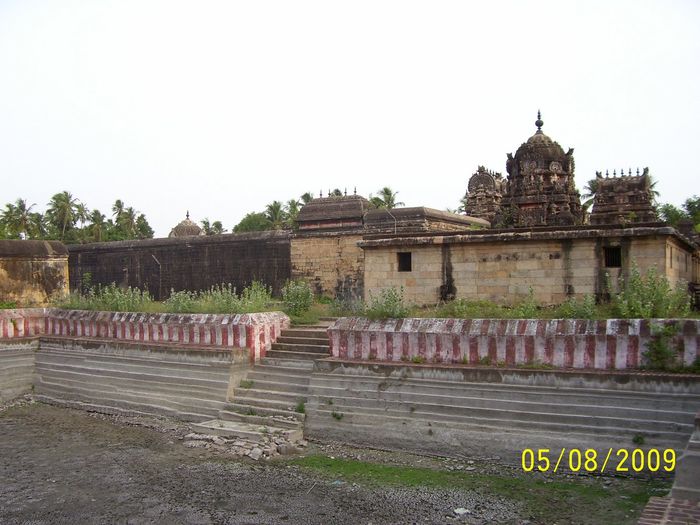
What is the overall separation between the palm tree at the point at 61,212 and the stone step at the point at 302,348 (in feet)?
134

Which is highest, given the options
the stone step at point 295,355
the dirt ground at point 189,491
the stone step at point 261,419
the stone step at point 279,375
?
the stone step at point 295,355

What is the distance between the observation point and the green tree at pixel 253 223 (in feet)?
163

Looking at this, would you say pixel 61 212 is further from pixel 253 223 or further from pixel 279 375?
pixel 279 375

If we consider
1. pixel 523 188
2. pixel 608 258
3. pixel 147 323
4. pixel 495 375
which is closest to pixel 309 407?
pixel 495 375

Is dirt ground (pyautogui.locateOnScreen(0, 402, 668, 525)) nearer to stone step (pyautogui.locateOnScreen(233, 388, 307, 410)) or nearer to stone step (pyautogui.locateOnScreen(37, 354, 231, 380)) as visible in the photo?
stone step (pyautogui.locateOnScreen(233, 388, 307, 410))

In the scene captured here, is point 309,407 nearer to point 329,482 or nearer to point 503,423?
point 329,482

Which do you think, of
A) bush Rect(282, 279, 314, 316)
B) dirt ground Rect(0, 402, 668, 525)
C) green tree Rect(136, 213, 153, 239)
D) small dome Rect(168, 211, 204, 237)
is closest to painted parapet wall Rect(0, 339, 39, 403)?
dirt ground Rect(0, 402, 668, 525)

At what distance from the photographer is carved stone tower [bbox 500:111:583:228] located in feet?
60.0

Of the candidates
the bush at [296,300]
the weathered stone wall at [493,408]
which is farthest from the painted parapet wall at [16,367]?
the weathered stone wall at [493,408]

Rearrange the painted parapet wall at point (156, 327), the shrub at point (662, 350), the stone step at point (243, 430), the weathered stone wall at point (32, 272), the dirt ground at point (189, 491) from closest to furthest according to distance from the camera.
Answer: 1. the dirt ground at point (189, 491)
2. the shrub at point (662, 350)
3. the stone step at point (243, 430)
4. the painted parapet wall at point (156, 327)
5. the weathered stone wall at point (32, 272)

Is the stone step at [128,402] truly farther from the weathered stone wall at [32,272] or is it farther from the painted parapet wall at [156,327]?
the weathered stone wall at [32,272]

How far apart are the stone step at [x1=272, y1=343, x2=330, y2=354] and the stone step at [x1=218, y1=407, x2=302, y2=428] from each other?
1.42 metres

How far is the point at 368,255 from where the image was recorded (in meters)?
12.3
